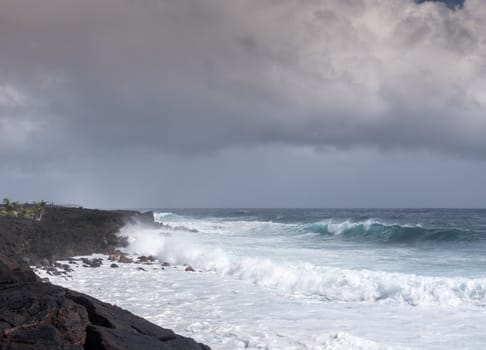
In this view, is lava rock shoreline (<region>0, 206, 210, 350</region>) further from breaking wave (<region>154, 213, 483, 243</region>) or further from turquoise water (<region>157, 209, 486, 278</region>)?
breaking wave (<region>154, 213, 483, 243</region>)

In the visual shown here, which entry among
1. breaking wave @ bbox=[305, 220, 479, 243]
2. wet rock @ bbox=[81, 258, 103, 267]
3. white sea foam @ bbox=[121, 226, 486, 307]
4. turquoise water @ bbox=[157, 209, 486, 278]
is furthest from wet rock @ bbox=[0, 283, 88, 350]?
breaking wave @ bbox=[305, 220, 479, 243]

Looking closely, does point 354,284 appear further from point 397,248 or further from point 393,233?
point 393,233

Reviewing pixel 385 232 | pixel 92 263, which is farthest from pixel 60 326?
pixel 385 232

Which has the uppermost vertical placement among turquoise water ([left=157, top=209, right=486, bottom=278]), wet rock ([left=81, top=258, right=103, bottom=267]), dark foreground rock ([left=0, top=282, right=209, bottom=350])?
dark foreground rock ([left=0, top=282, right=209, bottom=350])

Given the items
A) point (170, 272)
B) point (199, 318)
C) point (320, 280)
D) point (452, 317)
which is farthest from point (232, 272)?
point (452, 317)

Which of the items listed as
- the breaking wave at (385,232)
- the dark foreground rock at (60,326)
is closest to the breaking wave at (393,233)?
the breaking wave at (385,232)

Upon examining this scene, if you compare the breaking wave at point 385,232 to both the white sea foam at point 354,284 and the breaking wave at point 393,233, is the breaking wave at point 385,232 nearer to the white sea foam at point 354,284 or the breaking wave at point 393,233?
the breaking wave at point 393,233

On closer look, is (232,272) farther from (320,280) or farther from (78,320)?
(78,320)

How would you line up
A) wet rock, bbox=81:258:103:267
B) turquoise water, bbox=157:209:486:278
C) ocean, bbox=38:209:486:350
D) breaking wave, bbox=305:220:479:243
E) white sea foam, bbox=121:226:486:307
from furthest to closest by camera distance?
breaking wave, bbox=305:220:479:243 → turquoise water, bbox=157:209:486:278 → wet rock, bbox=81:258:103:267 → white sea foam, bbox=121:226:486:307 → ocean, bbox=38:209:486:350

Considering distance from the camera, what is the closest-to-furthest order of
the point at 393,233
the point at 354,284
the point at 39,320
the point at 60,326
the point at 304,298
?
the point at 39,320
the point at 60,326
the point at 304,298
the point at 354,284
the point at 393,233

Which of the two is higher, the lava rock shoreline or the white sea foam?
the lava rock shoreline

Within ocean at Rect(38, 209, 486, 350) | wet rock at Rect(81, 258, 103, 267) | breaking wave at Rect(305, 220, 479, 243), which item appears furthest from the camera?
breaking wave at Rect(305, 220, 479, 243)

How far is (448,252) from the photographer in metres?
20.7

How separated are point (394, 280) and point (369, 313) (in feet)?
8.51
